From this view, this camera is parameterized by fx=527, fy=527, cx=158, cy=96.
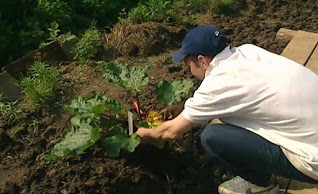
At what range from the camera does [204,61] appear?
3.07 meters

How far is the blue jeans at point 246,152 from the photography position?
10.2 feet

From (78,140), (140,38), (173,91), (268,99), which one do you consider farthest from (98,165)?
(140,38)

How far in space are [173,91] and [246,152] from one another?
38.2 inches

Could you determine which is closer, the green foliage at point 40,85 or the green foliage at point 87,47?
the green foliage at point 40,85

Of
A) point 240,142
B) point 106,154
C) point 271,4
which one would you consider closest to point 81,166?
point 106,154

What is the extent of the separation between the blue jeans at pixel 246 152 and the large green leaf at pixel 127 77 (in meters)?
0.84

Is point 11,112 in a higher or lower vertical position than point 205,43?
lower

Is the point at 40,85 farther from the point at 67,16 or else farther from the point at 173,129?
the point at 173,129

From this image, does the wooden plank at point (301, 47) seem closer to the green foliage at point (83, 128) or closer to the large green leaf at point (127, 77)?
the large green leaf at point (127, 77)

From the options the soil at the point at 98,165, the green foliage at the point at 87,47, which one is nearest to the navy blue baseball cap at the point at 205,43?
the soil at the point at 98,165

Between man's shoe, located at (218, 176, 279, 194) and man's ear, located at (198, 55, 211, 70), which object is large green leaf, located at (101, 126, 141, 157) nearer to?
man's shoe, located at (218, 176, 279, 194)

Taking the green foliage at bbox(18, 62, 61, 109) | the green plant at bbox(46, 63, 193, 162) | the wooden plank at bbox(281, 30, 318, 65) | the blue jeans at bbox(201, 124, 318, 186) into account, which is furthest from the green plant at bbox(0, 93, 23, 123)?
the wooden plank at bbox(281, 30, 318, 65)

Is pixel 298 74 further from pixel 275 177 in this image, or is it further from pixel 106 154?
pixel 106 154

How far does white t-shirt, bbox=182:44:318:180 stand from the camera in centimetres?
287
